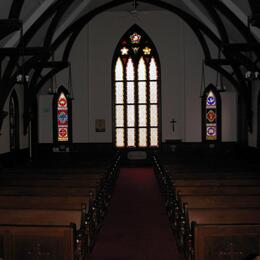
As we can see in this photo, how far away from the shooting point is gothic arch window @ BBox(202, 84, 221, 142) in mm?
17469

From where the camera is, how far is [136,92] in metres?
17.7

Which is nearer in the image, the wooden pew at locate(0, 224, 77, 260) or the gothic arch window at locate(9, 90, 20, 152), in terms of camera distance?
the wooden pew at locate(0, 224, 77, 260)

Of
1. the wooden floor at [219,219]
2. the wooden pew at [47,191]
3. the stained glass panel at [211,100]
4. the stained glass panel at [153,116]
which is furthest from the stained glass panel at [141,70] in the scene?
the wooden pew at [47,191]

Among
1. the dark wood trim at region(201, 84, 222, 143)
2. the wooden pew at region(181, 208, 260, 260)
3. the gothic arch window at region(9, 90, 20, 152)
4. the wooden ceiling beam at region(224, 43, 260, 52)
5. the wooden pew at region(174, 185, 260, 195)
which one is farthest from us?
the dark wood trim at region(201, 84, 222, 143)

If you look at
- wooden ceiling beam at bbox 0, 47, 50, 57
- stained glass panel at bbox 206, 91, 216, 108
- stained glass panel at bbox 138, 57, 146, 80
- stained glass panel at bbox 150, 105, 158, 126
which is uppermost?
stained glass panel at bbox 138, 57, 146, 80

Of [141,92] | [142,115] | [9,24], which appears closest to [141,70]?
[141,92]

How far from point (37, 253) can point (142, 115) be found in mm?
14122

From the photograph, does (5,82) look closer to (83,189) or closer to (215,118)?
(83,189)

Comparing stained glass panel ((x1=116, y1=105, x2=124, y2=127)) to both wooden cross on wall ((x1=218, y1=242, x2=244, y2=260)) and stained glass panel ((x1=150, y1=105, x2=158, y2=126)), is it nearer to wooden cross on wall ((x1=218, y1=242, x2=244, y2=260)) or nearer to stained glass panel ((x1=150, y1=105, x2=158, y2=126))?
stained glass panel ((x1=150, y1=105, x2=158, y2=126))

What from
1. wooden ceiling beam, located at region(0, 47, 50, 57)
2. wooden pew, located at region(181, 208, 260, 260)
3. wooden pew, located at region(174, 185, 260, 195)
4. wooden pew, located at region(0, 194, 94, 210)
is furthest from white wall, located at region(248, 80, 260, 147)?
wooden pew, located at region(0, 194, 94, 210)

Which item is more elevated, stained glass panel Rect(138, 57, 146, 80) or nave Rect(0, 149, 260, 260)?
stained glass panel Rect(138, 57, 146, 80)

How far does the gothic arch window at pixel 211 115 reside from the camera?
17.5 m

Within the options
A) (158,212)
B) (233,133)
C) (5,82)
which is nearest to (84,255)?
(158,212)

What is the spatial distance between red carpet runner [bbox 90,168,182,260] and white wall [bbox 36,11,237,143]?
7242 mm
